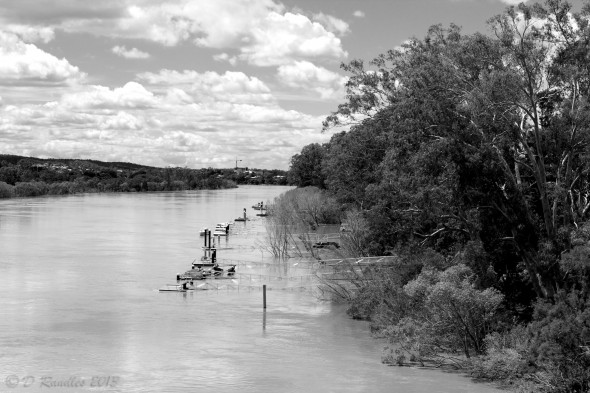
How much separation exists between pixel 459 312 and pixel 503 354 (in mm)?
2570

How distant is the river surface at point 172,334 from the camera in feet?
83.5

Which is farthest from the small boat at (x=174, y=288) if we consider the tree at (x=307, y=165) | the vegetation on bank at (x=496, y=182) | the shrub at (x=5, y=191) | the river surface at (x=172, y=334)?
the shrub at (x=5, y=191)

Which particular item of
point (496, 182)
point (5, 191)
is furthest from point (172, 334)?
point (5, 191)

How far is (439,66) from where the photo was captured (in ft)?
91.9

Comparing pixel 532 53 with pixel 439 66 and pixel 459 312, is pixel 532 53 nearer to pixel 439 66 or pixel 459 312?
pixel 439 66

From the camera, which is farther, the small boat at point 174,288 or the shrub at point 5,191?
the shrub at point 5,191

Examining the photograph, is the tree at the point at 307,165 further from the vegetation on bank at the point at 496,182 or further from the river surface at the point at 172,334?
the vegetation on bank at the point at 496,182

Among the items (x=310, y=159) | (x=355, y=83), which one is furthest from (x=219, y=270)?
(x=310, y=159)

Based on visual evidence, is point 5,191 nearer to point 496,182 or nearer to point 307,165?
point 307,165

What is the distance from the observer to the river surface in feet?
83.5

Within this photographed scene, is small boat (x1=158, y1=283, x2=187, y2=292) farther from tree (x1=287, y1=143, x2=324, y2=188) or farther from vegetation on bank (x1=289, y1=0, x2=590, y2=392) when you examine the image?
tree (x1=287, y1=143, x2=324, y2=188)

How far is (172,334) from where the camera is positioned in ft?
108

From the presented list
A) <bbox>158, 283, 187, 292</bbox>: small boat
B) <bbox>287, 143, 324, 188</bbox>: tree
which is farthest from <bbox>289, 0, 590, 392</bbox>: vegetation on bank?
<bbox>287, 143, 324, 188</bbox>: tree

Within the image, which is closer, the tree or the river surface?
the river surface
